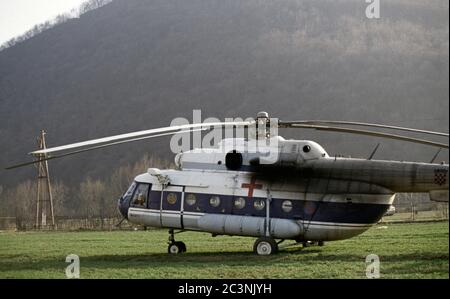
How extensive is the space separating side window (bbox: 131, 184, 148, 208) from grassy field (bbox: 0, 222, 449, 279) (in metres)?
1.56

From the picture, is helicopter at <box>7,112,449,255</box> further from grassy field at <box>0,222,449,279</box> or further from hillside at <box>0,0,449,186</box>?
hillside at <box>0,0,449,186</box>

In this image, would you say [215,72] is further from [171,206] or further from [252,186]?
[252,186]

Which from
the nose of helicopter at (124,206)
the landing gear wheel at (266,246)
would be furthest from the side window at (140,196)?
the landing gear wheel at (266,246)

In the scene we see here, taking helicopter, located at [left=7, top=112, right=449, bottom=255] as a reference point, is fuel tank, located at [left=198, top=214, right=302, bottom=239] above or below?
below

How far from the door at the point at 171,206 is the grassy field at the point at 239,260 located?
1.00 metres

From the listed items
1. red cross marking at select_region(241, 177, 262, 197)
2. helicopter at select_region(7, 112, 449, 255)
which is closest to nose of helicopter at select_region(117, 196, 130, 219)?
helicopter at select_region(7, 112, 449, 255)

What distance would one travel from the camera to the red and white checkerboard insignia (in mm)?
15008

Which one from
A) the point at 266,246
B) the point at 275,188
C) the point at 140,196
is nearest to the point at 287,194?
the point at 275,188

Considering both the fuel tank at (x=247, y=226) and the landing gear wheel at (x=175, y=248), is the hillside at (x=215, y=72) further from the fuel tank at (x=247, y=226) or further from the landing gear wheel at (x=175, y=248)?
the fuel tank at (x=247, y=226)

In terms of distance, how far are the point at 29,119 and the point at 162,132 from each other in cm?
4939

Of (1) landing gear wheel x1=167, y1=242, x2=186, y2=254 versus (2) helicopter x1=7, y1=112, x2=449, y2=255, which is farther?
(1) landing gear wheel x1=167, y1=242, x2=186, y2=254

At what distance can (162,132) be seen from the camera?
14.0m
